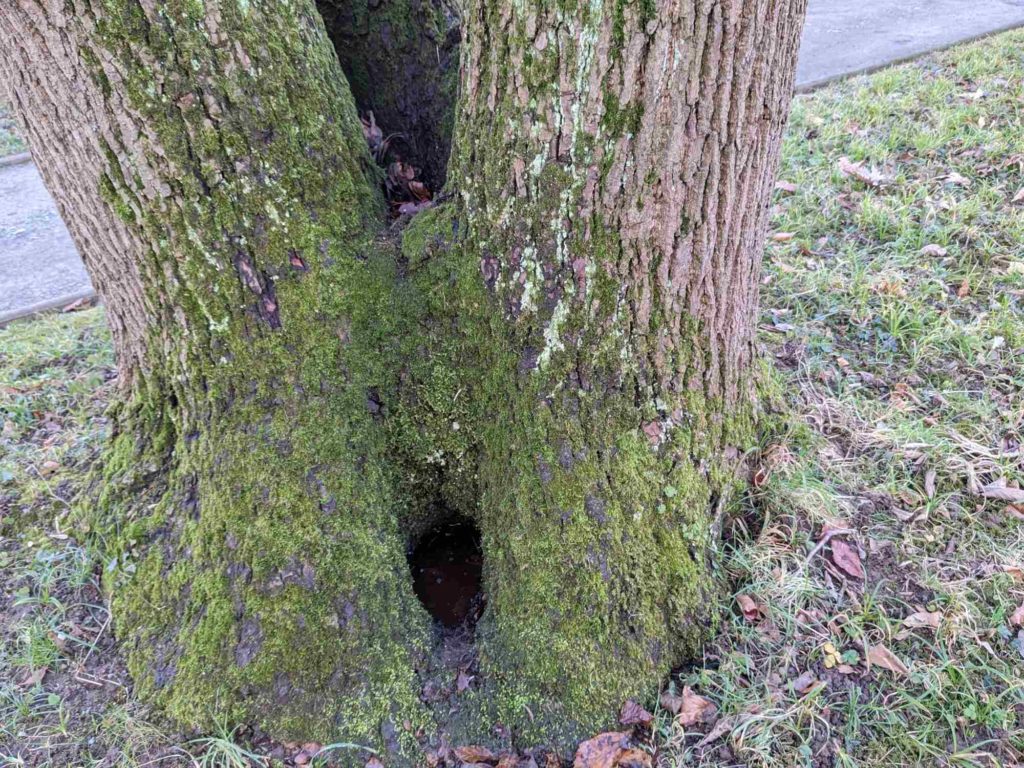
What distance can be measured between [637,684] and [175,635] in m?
1.48

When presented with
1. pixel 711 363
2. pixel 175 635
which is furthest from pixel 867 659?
pixel 175 635

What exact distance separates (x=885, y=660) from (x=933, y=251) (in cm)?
233

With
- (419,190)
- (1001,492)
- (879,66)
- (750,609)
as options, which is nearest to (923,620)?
(750,609)

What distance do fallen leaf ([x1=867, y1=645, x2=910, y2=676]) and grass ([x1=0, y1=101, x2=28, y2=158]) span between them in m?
7.95

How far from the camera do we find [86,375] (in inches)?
137

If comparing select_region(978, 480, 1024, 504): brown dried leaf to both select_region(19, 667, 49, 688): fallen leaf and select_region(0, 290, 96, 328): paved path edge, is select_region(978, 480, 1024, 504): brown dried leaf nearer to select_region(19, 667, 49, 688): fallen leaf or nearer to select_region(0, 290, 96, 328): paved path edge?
select_region(19, 667, 49, 688): fallen leaf

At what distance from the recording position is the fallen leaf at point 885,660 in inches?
82.3

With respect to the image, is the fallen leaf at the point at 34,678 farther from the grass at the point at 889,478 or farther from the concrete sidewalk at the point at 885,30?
the concrete sidewalk at the point at 885,30

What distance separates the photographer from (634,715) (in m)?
2.08

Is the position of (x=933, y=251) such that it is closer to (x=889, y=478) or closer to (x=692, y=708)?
(x=889, y=478)

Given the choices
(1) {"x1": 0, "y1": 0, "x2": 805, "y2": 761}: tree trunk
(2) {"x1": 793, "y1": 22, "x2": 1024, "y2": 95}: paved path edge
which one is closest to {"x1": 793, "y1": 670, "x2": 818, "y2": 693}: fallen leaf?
(1) {"x1": 0, "y1": 0, "x2": 805, "y2": 761}: tree trunk

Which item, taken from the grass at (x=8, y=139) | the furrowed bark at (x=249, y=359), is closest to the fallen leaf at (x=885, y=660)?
the furrowed bark at (x=249, y=359)

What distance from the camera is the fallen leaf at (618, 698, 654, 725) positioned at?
2078 mm

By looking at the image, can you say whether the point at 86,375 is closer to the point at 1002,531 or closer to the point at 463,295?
the point at 463,295
